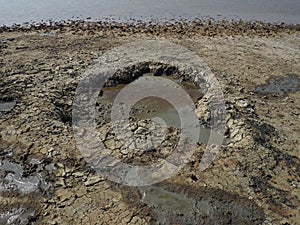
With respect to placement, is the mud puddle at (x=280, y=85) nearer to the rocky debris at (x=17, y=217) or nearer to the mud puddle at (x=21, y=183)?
the mud puddle at (x=21, y=183)

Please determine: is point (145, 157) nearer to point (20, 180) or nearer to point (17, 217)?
point (20, 180)

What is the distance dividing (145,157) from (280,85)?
223 inches

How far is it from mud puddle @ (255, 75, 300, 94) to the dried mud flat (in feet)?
0.10

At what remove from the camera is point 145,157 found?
6.21 metres

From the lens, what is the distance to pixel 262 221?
16.0ft

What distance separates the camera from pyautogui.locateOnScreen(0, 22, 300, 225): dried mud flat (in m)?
4.97

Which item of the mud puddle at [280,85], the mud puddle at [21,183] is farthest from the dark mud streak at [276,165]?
the mud puddle at [21,183]

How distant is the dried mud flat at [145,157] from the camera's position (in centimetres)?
A: 497

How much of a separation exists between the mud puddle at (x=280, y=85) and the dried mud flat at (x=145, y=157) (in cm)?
3

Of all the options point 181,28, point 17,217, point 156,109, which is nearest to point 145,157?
point 156,109

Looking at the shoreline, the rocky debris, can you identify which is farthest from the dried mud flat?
the shoreline

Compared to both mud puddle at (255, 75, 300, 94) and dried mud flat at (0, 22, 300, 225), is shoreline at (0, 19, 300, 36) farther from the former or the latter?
mud puddle at (255, 75, 300, 94)

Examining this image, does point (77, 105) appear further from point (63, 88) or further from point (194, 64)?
point (194, 64)

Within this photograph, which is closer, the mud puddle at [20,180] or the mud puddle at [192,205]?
the mud puddle at [192,205]
